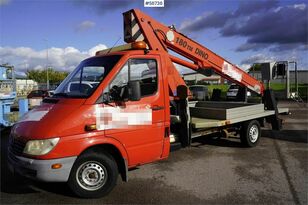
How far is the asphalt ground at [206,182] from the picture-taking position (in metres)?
5.28

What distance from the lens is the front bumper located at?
477 centimetres

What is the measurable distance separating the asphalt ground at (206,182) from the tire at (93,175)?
0.15 m

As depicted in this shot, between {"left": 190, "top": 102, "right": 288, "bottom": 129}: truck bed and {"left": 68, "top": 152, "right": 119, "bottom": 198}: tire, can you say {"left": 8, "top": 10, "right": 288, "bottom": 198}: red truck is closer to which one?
{"left": 68, "top": 152, "right": 119, "bottom": 198}: tire

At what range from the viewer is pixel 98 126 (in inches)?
204

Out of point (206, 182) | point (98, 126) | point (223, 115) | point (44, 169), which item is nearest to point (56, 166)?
point (44, 169)

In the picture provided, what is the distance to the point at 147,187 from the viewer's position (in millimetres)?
5848

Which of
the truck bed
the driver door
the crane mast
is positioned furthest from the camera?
the truck bed

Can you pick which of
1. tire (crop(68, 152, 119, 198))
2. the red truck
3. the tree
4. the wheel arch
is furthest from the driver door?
the tree

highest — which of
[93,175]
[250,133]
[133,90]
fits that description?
[133,90]

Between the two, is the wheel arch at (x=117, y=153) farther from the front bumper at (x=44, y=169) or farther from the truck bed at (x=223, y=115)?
the truck bed at (x=223, y=115)

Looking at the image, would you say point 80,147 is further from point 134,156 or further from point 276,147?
point 276,147

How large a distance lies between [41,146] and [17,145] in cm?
54

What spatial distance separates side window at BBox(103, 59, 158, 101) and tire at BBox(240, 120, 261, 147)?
3.70 metres

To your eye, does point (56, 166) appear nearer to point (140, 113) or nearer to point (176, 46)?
point (140, 113)
